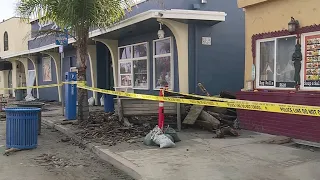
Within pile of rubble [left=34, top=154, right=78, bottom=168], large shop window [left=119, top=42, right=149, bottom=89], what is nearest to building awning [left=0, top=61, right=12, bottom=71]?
large shop window [left=119, top=42, right=149, bottom=89]

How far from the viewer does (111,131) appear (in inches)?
360

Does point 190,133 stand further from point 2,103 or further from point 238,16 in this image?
point 2,103

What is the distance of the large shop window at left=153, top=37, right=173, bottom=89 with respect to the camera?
12219mm

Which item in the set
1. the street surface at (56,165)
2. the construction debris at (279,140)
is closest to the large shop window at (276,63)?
the construction debris at (279,140)

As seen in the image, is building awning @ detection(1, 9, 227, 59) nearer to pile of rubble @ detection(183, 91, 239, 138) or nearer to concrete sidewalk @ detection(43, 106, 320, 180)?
pile of rubble @ detection(183, 91, 239, 138)

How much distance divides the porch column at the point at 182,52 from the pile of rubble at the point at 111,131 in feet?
8.14

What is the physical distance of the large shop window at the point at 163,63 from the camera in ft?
40.1

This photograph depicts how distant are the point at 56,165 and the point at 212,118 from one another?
4.38m

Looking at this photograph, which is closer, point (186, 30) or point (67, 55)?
point (186, 30)

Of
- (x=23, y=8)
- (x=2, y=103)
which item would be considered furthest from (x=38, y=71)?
(x=23, y=8)

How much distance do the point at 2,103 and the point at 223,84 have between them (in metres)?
10.6

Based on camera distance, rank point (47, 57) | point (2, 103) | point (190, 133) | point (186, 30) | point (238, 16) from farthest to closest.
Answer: point (47, 57), point (2, 103), point (238, 16), point (186, 30), point (190, 133)

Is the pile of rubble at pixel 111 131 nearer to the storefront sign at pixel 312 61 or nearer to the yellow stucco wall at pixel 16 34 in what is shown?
the storefront sign at pixel 312 61

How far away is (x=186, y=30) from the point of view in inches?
454
